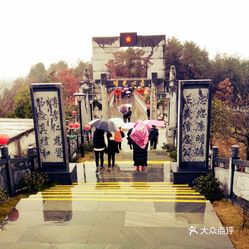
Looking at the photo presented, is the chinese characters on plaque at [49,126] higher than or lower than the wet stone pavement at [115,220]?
higher

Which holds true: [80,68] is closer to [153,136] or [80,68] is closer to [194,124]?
[153,136]

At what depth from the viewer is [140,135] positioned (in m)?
9.57

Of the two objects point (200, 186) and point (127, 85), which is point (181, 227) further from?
point (127, 85)

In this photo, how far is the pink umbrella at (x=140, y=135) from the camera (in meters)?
9.56

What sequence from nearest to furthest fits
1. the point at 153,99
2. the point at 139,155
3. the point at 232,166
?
1. the point at 232,166
2. the point at 139,155
3. the point at 153,99

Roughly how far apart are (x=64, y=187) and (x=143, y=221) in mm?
3630

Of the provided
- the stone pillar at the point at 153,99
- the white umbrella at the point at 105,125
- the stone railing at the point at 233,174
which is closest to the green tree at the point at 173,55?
the stone pillar at the point at 153,99

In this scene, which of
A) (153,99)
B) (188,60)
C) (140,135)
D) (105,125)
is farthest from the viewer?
(188,60)

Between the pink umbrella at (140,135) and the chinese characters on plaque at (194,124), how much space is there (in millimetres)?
1613

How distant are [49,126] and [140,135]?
3.17 meters

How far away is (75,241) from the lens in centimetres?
509

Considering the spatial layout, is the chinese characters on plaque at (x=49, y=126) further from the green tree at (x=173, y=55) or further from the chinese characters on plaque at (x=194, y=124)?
the green tree at (x=173, y=55)

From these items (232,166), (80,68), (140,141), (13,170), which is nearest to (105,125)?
(140,141)

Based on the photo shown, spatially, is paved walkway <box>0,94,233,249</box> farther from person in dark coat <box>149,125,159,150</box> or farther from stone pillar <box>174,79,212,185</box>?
person in dark coat <box>149,125,159,150</box>
